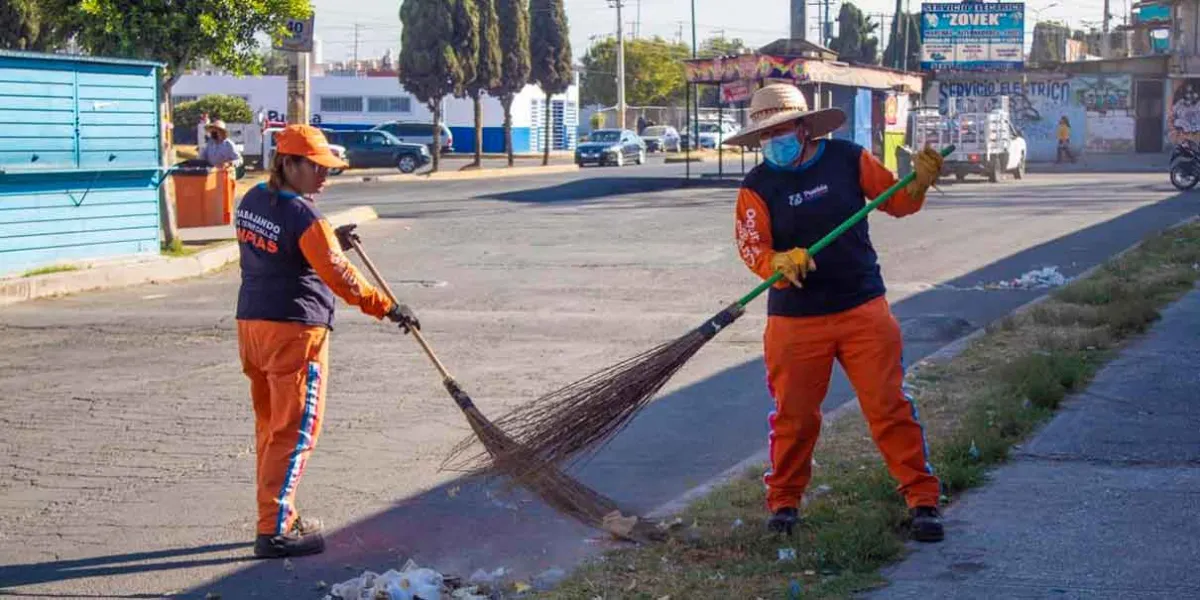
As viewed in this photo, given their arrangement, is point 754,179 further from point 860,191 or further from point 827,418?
point 827,418

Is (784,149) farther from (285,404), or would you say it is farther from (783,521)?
(285,404)

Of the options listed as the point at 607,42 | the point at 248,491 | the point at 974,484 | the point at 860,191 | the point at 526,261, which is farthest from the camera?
the point at 607,42

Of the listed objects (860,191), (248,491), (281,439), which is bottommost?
(248,491)

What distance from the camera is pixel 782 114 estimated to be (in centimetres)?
560

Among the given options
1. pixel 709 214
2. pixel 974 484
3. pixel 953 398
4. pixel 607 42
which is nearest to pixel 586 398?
pixel 974 484

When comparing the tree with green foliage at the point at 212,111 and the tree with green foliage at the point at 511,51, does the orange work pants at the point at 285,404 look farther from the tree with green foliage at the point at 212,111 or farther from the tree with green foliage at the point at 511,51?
the tree with green foliage at the point at 511,51

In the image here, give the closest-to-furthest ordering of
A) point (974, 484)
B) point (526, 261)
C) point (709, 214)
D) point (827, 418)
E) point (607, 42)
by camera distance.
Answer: point (974, 484), point (827, 418), point (526, 261), point (709, 214), point (607, 42)

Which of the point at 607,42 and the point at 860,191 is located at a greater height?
the point at 607,42

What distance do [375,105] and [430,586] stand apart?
221 feet

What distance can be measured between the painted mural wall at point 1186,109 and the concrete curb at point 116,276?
1699 inches

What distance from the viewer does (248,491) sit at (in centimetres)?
693

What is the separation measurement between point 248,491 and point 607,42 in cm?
9992

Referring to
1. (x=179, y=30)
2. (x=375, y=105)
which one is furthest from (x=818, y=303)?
(x=375, y=105)

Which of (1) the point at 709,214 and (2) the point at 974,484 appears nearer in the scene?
(2) the point at 974,484
